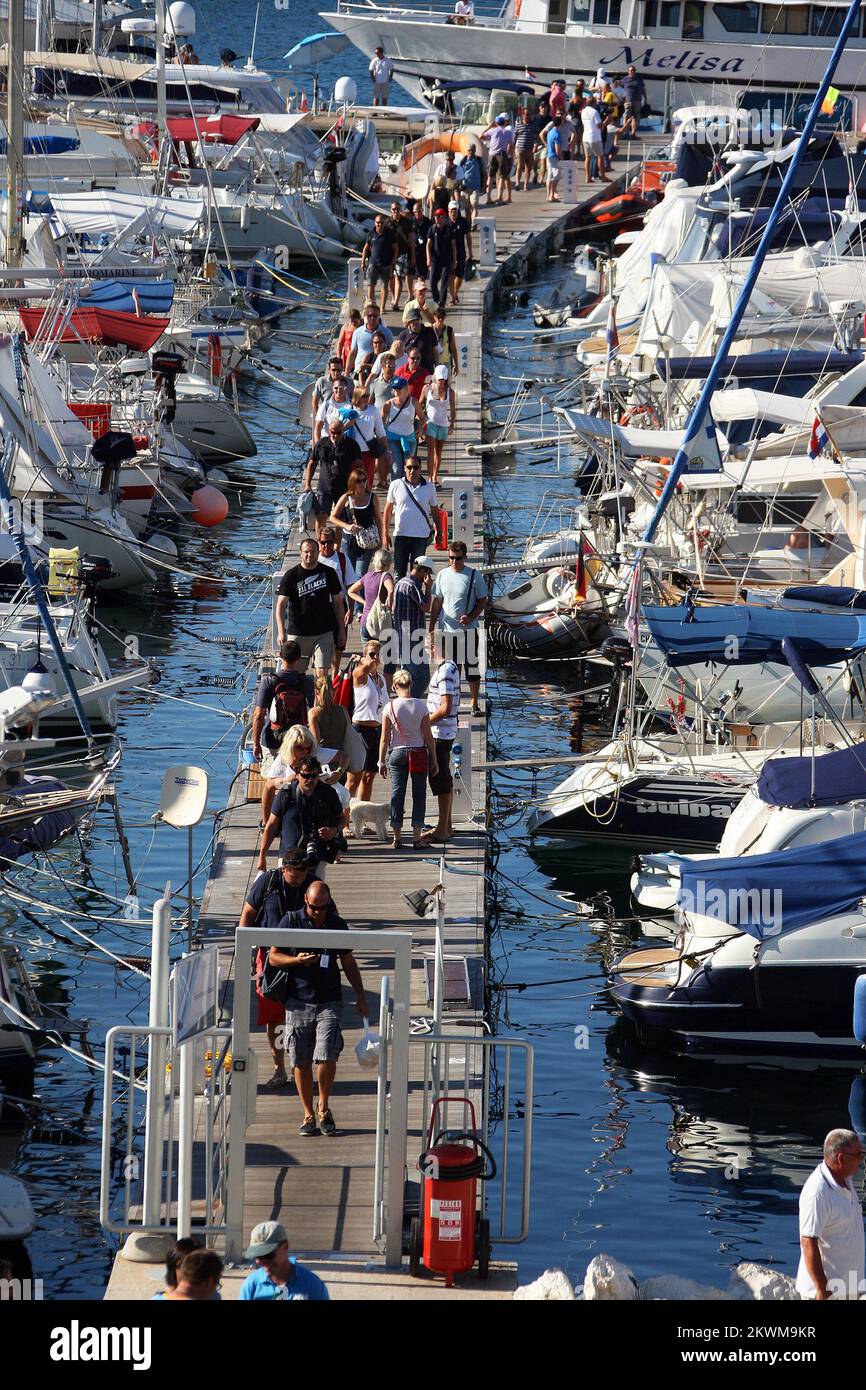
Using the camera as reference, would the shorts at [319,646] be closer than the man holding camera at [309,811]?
No

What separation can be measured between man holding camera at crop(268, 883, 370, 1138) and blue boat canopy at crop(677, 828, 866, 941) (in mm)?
4348

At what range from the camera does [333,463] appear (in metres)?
22.1

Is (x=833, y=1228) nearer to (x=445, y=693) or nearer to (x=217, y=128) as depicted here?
(x=445, y=693)

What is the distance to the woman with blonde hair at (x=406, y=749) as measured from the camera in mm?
17031

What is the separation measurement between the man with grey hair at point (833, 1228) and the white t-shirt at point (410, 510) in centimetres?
1099

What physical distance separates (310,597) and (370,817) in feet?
6.04

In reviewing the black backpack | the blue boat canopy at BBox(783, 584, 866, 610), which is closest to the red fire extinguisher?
the black backpack

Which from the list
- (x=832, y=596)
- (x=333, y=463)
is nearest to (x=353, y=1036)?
(x=832, y=596)

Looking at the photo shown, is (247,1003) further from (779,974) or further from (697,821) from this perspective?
(697,821)

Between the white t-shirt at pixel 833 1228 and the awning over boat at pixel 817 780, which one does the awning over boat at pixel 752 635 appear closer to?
the awning over boat at pixel 817 780

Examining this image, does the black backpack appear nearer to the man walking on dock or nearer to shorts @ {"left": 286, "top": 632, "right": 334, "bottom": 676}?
the man walking on dock

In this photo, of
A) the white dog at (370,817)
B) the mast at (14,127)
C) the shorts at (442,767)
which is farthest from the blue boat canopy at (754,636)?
the mast at (14,127)
